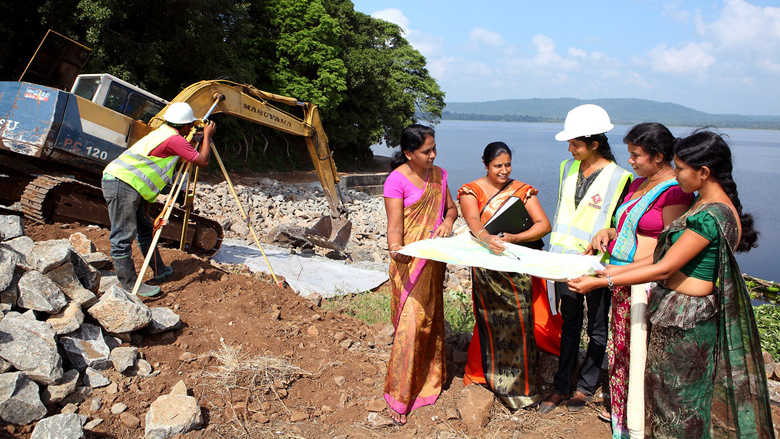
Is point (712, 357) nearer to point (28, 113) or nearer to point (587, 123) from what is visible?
point (587, 123)

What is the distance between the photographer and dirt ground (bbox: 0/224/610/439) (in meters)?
3.14

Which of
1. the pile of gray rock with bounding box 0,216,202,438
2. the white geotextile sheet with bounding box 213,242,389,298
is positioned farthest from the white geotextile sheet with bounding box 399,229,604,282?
the white geotextile sheet with bounding box 213,242,389,298

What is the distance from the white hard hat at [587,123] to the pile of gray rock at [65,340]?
283 centimetres

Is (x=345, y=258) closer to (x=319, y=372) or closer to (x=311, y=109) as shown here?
(x=311, y=109)

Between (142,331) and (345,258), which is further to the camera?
(345,258)

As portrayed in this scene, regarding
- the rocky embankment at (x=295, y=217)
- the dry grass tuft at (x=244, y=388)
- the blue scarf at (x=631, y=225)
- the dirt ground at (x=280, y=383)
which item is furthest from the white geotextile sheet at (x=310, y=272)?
the blue scarf at (x=631, y=225)

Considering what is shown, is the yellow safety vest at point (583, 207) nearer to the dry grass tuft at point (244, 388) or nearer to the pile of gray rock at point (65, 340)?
the dry grass tuft at point (244, 388)

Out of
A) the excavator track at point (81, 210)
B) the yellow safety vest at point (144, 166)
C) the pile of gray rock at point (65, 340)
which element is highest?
the yellow safety vest at point (144, 166)

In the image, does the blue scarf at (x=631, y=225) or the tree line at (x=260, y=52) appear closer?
the blue scarf at (x=631, y=225)

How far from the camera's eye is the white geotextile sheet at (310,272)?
6609 millimetres

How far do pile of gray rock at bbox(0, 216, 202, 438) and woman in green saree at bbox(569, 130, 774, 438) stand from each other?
252 cm

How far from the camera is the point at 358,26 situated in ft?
93.4

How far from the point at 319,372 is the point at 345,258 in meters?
5.54

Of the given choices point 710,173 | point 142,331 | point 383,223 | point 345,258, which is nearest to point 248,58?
point 383,223
